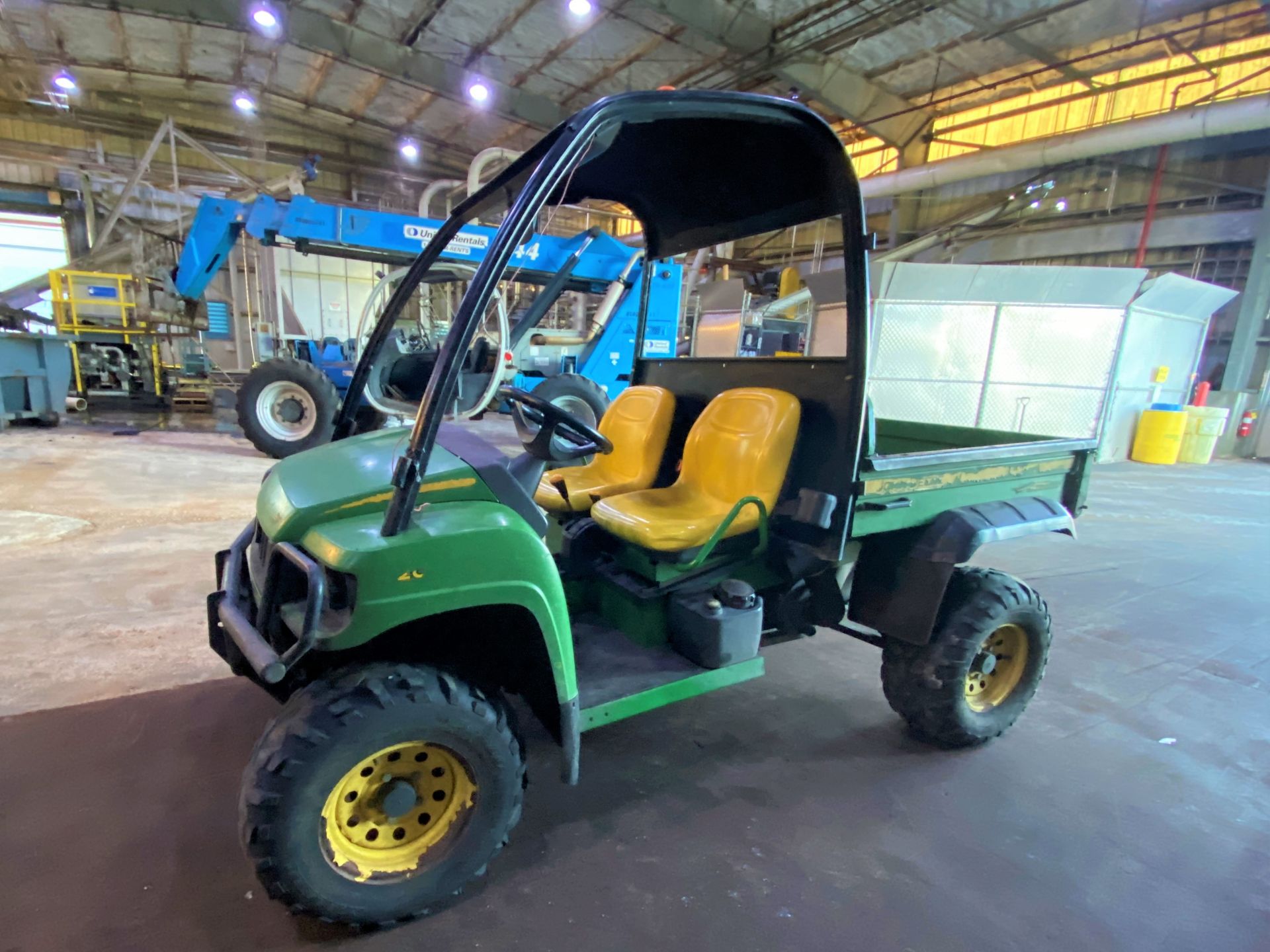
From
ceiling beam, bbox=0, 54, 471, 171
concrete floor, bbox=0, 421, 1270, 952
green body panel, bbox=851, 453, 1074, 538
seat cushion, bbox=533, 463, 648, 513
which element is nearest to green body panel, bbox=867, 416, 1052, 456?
green body panel, bbox=851, 453, 1074, 538

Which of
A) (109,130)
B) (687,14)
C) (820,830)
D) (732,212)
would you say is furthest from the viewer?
(109,130)

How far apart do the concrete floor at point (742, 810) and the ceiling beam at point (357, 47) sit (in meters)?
10.1

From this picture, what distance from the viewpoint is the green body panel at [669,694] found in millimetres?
1837

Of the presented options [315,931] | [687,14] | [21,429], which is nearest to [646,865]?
[315,931]

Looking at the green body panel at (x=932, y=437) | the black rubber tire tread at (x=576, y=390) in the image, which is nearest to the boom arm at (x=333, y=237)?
the black rubber tire tread at (x=576, y=390)

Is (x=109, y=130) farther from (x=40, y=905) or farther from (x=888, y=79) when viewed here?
(x=40, y=905)

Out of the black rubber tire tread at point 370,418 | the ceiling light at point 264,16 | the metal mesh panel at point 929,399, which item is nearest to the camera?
the black rubber tire tread at point 370,418

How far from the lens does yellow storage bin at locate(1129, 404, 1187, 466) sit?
32.6 ft

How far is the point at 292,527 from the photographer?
156 cm

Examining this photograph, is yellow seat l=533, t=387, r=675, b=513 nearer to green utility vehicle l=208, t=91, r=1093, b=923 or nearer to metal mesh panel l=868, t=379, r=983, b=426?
green utility vehicle l=208, t=91, r=1093, b=923

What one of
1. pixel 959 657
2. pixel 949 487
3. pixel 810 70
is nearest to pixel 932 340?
pixel 810 70

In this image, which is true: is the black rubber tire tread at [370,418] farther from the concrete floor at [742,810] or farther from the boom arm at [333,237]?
the concrete floor at [742,810]

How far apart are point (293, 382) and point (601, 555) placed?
5.70m

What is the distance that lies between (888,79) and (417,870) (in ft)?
47.3
